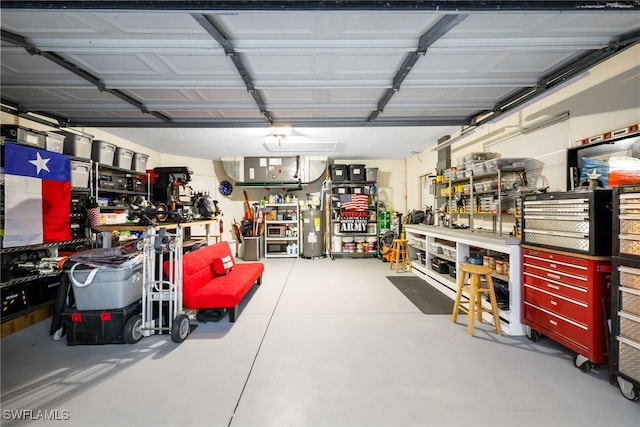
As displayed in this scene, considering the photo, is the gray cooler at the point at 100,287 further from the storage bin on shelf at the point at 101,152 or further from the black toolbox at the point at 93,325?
the storage bin on shelf at the point at 101,152

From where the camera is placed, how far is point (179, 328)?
8.39ft

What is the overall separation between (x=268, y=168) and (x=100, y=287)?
196 inches

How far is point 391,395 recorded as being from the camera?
180cm

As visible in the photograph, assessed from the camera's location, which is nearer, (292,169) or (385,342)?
(385,342)

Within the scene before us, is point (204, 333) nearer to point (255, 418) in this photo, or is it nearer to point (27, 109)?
point (255, 418)

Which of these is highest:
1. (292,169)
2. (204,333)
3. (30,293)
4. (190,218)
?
(292,169)

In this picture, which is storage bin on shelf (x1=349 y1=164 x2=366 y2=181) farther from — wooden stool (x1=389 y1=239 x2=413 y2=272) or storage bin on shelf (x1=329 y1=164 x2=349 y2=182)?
wooden stool (x1=389 y1=239 x2=413 y2=272)

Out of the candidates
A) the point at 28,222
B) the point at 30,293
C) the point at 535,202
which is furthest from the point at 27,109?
the point at 535,202

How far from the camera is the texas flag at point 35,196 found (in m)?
2.69

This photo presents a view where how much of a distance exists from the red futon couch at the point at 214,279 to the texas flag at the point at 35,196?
5.14ft

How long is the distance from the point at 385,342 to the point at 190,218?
3128mm

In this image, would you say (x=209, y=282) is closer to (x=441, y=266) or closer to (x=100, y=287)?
(x=100, y=287)

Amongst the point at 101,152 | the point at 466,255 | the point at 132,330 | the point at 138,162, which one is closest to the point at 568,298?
the point at 466,255

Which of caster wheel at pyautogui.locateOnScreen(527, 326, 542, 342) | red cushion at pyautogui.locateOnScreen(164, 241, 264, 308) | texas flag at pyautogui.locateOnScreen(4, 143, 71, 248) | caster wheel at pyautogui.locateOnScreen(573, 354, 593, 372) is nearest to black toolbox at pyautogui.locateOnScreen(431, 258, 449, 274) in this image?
caster wheel at pyautogui.locateOnScreen(527, 326, 542, 342)
